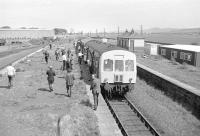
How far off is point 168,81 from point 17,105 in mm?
10632

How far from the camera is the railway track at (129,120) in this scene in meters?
10.6

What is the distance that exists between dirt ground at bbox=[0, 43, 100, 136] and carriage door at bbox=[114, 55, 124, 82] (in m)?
2.19

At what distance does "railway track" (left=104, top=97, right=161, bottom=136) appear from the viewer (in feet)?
34.9

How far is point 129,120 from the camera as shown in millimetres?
12078

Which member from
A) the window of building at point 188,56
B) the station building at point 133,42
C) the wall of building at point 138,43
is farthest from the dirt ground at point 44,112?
the wall of building at point 138,43

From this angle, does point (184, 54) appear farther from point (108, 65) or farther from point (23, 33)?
point (23, 33)

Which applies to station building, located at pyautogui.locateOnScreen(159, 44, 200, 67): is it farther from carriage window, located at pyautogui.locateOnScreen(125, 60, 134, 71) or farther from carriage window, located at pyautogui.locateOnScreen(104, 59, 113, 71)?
carriage window, located at pyautogui.locateOnScreen(104, 59, 113, 71)

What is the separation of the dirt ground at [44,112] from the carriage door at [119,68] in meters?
2.19

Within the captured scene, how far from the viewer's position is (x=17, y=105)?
12.9 metres

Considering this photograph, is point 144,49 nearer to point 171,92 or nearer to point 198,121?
point 171,92

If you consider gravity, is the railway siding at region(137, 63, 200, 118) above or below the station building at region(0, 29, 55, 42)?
below

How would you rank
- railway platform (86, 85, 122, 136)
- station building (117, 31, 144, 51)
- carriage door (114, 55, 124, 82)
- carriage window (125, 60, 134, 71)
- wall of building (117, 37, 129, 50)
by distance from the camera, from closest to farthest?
railway platform (86, 85, 122, 136), carriage door (114, 55, 124, 82), carriage window (125, 60, 134, 71), station building (117, 31, 144, 51), wall of building (117, 37, 129, 50)

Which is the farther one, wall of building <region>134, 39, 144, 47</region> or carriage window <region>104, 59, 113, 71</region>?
wall of building <region>134, 39, 144, 47</region>

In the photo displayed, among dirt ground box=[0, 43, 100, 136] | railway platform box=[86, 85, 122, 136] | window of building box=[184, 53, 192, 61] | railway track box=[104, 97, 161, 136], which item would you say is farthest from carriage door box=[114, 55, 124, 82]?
window of building box=[184, 53, 192, 61]
